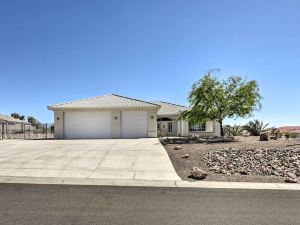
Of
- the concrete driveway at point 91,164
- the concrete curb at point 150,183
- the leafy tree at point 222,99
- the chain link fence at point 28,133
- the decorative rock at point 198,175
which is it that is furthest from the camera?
the chain link fence at point 28,133

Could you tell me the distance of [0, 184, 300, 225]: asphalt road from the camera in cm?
651

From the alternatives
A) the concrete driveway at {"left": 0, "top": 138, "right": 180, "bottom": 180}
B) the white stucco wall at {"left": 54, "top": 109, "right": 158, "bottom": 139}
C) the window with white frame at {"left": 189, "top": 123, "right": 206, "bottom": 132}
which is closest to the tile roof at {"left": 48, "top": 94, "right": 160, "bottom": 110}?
the white stucco wall at {"left": 54, "top": 109, "right": 158, "bottom": 139}

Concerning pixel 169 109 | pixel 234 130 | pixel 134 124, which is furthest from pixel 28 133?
pixel 234 130

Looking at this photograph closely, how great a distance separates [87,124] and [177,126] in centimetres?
1083

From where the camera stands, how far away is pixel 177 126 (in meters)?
37.0

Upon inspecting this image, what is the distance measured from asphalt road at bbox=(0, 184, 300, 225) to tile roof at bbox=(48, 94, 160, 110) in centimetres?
2037

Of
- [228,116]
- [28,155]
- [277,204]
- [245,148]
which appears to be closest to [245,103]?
[228,116]

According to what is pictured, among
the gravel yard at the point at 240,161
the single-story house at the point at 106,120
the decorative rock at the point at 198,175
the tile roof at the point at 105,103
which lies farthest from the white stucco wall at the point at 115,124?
the decorative rock at the point at 198,175

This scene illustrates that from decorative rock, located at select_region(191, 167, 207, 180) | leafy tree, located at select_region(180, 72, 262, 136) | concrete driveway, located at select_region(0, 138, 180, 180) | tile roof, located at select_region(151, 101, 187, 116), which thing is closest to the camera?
decorative rock, located at select_region(191, 167, 207, 180)

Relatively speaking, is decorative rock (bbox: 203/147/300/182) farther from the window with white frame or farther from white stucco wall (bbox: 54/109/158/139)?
the window with white frame

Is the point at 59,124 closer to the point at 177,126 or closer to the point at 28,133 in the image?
the point at 28,133

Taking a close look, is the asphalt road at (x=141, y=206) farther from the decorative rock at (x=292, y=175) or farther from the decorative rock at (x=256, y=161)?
the decorative rock at (x=256, y=161)

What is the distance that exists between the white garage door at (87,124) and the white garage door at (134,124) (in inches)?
52.3

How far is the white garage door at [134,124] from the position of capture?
3017 cm
